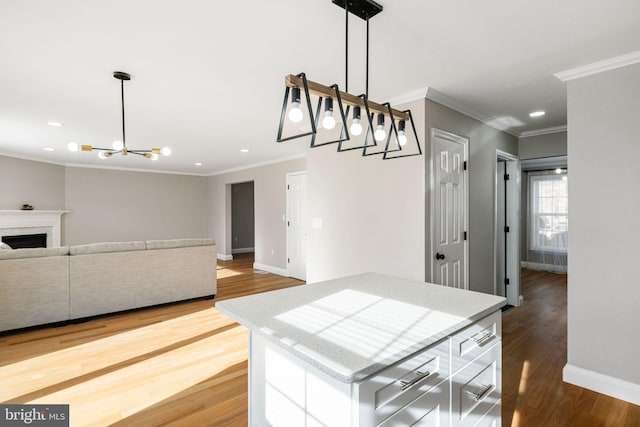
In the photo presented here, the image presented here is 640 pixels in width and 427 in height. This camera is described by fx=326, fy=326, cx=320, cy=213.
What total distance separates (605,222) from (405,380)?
7.26 ft

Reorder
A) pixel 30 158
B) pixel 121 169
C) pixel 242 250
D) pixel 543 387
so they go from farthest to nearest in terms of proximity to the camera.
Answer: pixel 242 250 < pixel 121 169 < pixel 30 158 < pixel 543 387

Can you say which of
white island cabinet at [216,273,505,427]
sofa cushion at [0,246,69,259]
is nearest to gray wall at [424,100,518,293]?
white island cabinet at [216,273,505,427]

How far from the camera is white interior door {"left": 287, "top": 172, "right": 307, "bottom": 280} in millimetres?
6344

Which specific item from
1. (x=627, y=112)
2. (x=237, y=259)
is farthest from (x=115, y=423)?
(x=237, y=259)

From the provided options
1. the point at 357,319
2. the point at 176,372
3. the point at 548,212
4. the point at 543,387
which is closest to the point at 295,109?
the point at 357,319

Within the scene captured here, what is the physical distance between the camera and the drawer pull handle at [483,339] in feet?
4.79

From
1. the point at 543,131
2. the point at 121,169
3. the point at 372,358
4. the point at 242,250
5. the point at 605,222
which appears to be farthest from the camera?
the point at 242,250

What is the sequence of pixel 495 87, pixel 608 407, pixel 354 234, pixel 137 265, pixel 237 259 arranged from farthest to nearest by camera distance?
pixel 237 259 → pixel 137 265 → pixel 354 234 → pixel 495 87 → pixel 608 407

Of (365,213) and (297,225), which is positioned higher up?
(365,213)

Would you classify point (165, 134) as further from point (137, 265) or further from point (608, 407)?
point (608, 407)

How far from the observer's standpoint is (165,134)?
4.62 m

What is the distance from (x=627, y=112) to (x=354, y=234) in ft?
7.71

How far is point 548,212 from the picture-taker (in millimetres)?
7000
